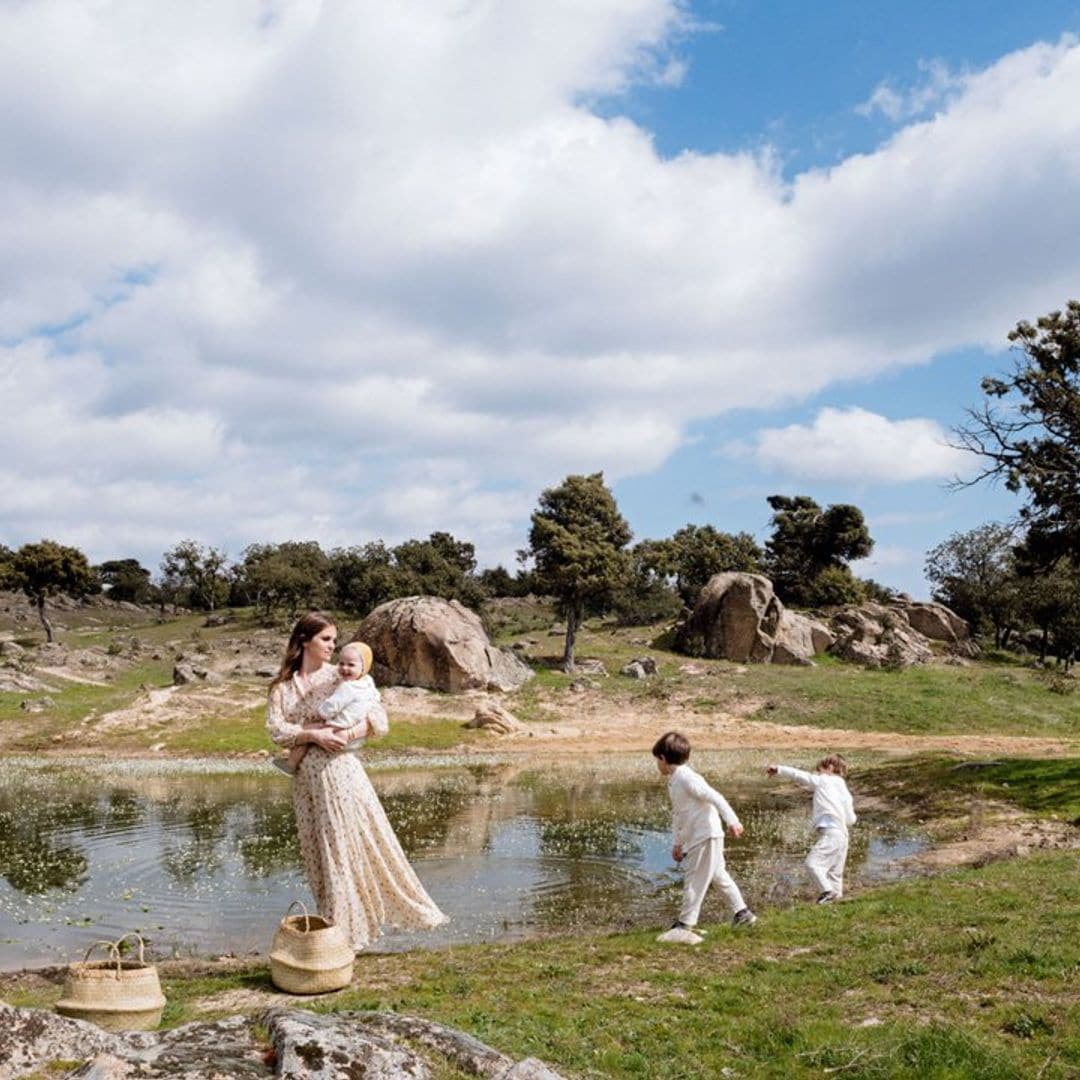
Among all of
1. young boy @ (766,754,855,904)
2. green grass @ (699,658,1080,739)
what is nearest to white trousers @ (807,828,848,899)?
young boy @ (766,754,855,904)

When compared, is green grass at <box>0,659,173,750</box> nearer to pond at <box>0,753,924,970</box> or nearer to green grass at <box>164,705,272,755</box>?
green grass at <box>164,705,272,755</box>

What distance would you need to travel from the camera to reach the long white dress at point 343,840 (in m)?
9.91

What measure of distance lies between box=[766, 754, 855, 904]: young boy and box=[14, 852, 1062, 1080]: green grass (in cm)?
154

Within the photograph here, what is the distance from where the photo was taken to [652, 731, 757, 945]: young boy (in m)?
11.2

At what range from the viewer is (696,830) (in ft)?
37.3

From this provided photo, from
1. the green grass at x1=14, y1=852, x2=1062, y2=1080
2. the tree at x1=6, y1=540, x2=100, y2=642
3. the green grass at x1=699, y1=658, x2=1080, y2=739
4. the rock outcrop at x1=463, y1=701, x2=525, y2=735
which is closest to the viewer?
the green grass at x1=14, y1=852, x2=1062, y2=1080

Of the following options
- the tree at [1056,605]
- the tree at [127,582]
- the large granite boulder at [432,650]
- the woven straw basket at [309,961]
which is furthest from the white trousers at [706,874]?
the tree at [127,582]

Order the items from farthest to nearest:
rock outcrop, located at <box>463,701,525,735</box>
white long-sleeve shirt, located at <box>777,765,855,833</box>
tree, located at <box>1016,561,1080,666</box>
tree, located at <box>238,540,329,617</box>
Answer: tree, located at <box>238,540,329,617</box>, tree, located at <box>1016,561,1080,666</box>, rock outcrop, located at <box>463,701,525,735</box>, white long-sleeve shirt, located at <box>777,765,855,833</box>

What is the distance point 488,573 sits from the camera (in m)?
115

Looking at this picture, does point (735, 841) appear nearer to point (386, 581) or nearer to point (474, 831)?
point (474, 831)

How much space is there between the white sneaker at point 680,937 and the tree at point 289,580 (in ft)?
229

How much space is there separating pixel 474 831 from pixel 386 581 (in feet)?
180

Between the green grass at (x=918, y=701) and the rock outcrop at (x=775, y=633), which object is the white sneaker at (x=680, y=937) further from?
the rock outcrop at (x=775, y=633)

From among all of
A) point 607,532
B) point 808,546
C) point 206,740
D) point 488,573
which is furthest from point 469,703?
point 488,573
